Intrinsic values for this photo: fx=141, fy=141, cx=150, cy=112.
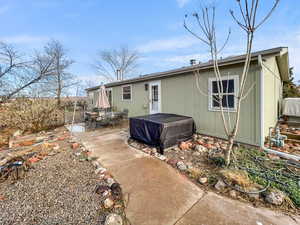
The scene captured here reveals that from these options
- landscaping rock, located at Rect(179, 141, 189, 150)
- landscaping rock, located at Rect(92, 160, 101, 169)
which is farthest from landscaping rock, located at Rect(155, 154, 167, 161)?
landscaping rock, located at Rect(92, 160, 101, 169)

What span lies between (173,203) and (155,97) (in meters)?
5.71

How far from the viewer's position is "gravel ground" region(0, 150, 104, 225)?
1.90 m

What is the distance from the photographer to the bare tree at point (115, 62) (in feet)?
79.9

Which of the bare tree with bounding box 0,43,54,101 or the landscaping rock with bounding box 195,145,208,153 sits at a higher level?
the bare tree with bounding box 0,43,54,101

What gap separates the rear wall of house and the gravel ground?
11.1 ft

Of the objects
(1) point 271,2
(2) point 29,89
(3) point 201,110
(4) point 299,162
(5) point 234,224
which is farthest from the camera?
(2) point 29,89

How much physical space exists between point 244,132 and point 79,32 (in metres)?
12.8

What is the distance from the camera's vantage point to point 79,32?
36.1ft

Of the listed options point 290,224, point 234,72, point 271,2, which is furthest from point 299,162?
point 271,2

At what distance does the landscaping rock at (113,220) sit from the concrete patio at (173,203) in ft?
0.45

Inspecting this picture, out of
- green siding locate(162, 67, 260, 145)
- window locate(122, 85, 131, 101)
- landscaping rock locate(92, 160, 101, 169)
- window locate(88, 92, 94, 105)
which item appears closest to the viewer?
landscaping rock locate(92, 160, 101, 169)

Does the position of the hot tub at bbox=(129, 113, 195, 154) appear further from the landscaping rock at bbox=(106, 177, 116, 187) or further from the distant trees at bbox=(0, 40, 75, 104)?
the distant trees at bbox=(0, 40, 75, 104)

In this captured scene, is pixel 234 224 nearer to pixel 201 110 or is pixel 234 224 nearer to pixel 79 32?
pixel 201 110

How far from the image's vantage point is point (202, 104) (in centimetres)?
527
